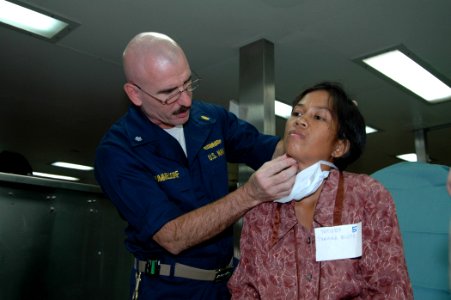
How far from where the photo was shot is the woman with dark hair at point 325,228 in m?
1.38

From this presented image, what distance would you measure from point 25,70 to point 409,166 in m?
3.28

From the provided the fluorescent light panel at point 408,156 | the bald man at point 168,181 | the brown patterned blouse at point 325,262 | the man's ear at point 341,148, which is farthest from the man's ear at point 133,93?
the fluorescent light panel at point 408,156

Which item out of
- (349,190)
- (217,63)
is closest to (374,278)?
(349,190)

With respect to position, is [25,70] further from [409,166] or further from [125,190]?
[409,166]

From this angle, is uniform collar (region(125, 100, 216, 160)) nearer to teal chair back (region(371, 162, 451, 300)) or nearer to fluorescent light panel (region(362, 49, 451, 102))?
teal chair back (region(371, 162, 451, 300))

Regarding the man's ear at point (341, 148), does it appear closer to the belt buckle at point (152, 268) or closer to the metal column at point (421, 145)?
the belt buckle at point (152, 268)

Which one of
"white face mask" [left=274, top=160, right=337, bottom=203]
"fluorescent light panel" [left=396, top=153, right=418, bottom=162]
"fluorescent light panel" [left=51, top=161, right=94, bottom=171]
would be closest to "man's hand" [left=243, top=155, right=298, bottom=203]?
"white face mask" [left=274, top=160, right=337, bottom=203]

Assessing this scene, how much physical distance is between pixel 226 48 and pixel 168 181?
1701 mm

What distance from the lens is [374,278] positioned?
4.45ft

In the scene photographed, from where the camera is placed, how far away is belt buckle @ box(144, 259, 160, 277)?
168cm

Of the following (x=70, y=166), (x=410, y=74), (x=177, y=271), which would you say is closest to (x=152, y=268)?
(x=177, y=271)

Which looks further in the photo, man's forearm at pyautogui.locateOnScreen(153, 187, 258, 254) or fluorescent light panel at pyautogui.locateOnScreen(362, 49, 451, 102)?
fluorescent light panel at pyautogui.locateOnScreen(362, 49, 451, 102)

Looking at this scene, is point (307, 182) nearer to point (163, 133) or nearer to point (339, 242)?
point (339, 242)

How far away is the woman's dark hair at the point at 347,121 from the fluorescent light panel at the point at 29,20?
194 cm
